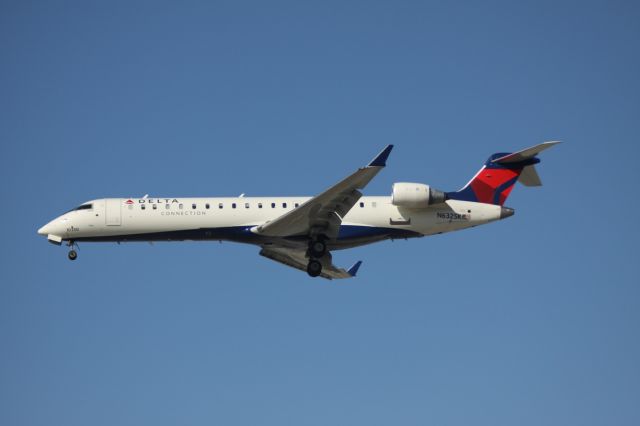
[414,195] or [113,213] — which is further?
[113,213]

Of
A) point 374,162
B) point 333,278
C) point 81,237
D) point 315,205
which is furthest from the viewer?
point 333,278

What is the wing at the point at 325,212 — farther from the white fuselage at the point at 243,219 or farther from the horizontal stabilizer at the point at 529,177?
the horizontal stabilizer at the point at 529,177

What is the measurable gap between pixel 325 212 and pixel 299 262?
533 cm

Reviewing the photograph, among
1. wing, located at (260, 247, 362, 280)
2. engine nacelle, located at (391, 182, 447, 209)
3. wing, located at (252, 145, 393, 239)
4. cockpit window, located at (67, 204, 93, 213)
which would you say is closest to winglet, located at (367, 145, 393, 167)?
wing, located at (252, 145, 393, 239)

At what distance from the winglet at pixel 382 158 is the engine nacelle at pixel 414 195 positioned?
354 cm

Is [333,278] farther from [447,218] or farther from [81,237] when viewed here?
[81,237]

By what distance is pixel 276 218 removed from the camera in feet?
104

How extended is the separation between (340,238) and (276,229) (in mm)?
2315

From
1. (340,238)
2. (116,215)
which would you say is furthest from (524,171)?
(116,215)

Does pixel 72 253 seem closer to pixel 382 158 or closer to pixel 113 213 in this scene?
pixel 113 213

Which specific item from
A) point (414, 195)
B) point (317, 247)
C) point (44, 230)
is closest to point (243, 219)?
point (317, 247)

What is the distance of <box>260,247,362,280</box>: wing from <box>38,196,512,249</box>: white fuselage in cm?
214

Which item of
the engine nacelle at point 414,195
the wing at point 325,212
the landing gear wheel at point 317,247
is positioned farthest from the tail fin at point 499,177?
the landing gear wheel at point 317,247

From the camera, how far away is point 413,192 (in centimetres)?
3184
